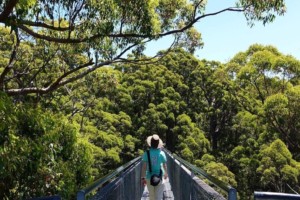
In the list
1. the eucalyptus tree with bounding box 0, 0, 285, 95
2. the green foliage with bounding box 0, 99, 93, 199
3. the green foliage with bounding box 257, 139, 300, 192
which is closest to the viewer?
the green foliage with bounding box 0, 99, 93, 199

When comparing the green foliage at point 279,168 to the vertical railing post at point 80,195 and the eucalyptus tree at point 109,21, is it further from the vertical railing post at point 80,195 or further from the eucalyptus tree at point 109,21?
the vertical railing post at point 80,195

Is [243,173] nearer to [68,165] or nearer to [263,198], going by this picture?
[68,165]

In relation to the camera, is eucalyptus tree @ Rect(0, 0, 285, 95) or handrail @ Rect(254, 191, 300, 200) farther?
eucalyptus tree @ Rect(0, 0, 285, 95)

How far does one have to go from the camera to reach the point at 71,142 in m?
9.39

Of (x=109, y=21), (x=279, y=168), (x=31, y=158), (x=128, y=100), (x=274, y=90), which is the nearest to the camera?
(x=31, y=158)

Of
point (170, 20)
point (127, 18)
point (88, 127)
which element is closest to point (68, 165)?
point (127, 18)

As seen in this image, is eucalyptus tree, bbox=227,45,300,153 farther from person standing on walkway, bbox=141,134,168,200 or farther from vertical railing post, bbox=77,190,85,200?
vertical railing post, bbox=77,190,85,200

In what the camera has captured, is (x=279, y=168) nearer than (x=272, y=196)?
No

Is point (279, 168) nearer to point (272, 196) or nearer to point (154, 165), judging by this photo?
point (154, 165)

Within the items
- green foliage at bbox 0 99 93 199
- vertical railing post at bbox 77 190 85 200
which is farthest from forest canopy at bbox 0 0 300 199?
vertical railing post at bbox 77 190 85 200

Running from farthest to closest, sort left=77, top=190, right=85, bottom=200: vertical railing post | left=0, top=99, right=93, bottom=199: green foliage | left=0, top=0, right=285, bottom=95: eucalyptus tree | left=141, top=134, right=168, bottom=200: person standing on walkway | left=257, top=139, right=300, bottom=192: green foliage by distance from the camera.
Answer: left=257, top=139, right=300, bottom=192: green foliage, left=0, top=0, right=285, bottom=95: eucalyptus tree, left=141, top=134, right=168, bottom=200: person standing on walkway, left=0, top=99, right=93, bottom=199: green foliage, left=77, top=190, right=85, bottom=200: vertical railing post

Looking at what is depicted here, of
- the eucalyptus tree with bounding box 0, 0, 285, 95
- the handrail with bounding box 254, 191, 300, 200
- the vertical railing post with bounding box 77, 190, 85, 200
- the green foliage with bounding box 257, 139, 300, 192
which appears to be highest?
the eucalyptus tree with bounding box 0, 0, 285, 95

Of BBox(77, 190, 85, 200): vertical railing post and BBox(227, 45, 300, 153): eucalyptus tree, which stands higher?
BBox(227, 45, 300, 153): eucalyptus tree

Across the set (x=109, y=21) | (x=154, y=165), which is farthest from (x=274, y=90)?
(x=154, y=165)
